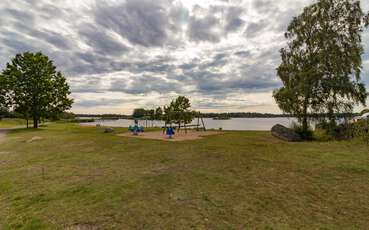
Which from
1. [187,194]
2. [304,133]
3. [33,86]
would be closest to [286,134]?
[304,133]

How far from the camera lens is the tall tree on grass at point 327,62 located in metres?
13.4

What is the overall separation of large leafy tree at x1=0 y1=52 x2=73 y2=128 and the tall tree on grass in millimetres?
27618

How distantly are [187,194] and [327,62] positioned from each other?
14701 mm

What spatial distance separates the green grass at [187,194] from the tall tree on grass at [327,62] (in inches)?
324

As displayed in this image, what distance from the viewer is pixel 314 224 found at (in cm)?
315

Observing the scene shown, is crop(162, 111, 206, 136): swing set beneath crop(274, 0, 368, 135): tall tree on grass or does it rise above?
beneath

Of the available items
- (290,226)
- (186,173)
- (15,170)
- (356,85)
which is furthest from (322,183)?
(356,85)

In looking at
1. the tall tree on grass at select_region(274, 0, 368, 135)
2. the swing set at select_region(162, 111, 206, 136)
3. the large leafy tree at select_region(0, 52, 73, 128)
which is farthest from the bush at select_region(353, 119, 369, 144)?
the large leafy tree at select_region(0, 52, 73, 128)

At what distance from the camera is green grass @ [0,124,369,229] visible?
3.26 metres

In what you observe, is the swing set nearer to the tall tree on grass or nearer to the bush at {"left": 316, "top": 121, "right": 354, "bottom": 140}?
the tall tree on grass

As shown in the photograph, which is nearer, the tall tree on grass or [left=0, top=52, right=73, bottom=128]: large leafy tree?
the tall tree on grass

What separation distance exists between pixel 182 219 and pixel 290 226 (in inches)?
68.8

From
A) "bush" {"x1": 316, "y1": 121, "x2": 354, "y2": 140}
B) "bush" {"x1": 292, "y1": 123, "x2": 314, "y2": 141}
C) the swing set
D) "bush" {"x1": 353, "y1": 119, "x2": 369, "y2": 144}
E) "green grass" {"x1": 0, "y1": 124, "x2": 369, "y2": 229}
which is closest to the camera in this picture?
"green grass" {"x1": 0, "y1": 124, "x2": 369, "y2": 229}

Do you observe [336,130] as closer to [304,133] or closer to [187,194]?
[304,133]
